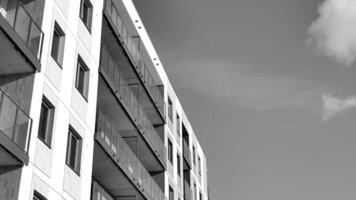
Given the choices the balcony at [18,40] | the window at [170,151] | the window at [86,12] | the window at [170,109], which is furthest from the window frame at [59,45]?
the window at [170,109]

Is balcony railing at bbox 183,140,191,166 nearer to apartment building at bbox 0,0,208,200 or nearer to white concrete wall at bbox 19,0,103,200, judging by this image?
apartment building at bbox 0,0,208,200

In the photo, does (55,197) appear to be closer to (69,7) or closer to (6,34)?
(6,34)

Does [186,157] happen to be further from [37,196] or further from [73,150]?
[37,196]

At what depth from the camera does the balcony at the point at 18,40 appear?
16.7m

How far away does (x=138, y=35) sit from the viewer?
33188mm

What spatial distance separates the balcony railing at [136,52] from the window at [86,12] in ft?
6.05

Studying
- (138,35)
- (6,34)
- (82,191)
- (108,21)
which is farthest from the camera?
(138,35)

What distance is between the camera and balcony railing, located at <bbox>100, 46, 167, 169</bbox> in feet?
87.4

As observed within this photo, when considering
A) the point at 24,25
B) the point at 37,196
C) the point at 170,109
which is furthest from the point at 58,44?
the point at 170,109

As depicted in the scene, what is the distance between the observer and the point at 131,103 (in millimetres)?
30375

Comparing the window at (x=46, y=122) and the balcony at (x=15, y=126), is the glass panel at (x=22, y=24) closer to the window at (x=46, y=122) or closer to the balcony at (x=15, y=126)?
the window at (x=46, y=122)

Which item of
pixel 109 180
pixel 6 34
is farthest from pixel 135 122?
pixel 6 34

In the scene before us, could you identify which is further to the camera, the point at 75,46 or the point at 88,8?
the point at 88,8

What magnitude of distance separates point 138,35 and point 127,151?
8347 millimetres
